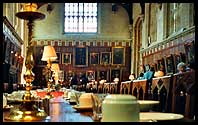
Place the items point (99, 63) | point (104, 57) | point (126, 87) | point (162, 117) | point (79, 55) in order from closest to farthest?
1. point (162, 117)
2. point (126, 87)
3. point (104, 57)
4. point (99, 63)
5. point (79, 55)

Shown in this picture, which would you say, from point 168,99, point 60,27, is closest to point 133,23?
point 60,27

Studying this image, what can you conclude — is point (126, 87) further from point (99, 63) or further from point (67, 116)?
point (99, 63)

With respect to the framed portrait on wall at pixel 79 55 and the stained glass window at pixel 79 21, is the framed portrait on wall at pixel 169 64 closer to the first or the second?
Answer: the stained glass window at pixel 79 21

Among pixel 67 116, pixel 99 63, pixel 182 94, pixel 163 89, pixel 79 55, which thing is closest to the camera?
pixel 67 116

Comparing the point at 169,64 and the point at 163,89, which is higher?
the point at 169,64

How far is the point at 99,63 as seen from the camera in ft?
54.9

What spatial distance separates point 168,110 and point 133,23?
1434cm

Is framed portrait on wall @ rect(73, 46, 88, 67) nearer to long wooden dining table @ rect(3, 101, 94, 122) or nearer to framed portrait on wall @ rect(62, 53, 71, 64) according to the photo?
framed portrait on wall @ rect(62, 53, 71, 64)

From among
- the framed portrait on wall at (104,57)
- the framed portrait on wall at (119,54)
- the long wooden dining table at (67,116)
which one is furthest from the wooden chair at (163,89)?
the framed portrait on wall at (104,57)

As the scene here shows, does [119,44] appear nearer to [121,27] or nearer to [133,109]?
A: [121,27]

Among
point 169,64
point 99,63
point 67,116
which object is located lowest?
point 67,116

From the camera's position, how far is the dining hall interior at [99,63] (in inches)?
48.3

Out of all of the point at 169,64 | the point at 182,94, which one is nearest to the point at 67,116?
the point at 182,94

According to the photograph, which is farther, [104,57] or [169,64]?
[104,57]
